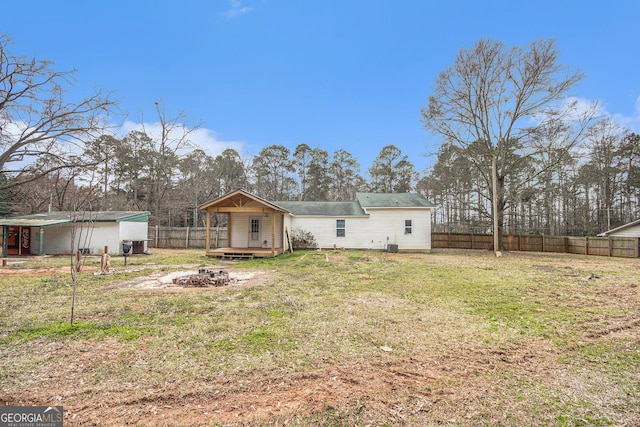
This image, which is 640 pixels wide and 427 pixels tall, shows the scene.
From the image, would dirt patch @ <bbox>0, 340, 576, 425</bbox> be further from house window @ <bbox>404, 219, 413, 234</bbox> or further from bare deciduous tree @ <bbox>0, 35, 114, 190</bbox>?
house window @ <bbox>404, 219, 413, 234</bbox>

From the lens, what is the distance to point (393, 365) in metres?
3.20

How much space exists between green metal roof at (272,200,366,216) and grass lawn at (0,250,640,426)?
12.1m

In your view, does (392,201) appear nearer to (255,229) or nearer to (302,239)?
(302,239)

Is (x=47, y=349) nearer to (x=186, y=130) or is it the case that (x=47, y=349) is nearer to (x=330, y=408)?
(x=330, y=408)

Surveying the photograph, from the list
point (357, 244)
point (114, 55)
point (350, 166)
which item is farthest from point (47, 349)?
point (350, 166)

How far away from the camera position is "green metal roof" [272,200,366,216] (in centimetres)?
1883

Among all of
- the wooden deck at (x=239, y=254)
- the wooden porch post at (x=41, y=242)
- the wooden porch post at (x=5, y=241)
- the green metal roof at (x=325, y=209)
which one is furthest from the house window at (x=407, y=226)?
the wooden porch post at (x=5, y=241)

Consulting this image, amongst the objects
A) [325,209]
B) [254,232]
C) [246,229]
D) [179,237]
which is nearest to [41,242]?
[179,237]

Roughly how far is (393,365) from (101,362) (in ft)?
11.3

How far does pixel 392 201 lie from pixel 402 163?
15010 millimetres

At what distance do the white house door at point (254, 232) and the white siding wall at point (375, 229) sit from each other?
2632 mm

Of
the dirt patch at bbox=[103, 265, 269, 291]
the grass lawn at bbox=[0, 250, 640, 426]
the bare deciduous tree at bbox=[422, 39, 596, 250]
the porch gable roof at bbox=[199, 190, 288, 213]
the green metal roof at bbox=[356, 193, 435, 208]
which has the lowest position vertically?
the dirt patch at bbox=[103, 265, 269, 291]

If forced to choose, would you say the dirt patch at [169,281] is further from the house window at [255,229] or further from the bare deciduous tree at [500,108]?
the bare deciduous tree at [500,108]

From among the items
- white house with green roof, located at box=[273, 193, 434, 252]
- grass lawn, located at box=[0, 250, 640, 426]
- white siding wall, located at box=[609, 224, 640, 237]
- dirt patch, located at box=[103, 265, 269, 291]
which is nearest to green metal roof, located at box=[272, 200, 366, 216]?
white house with green roof, located at box=[273, 193, 434, 252]
